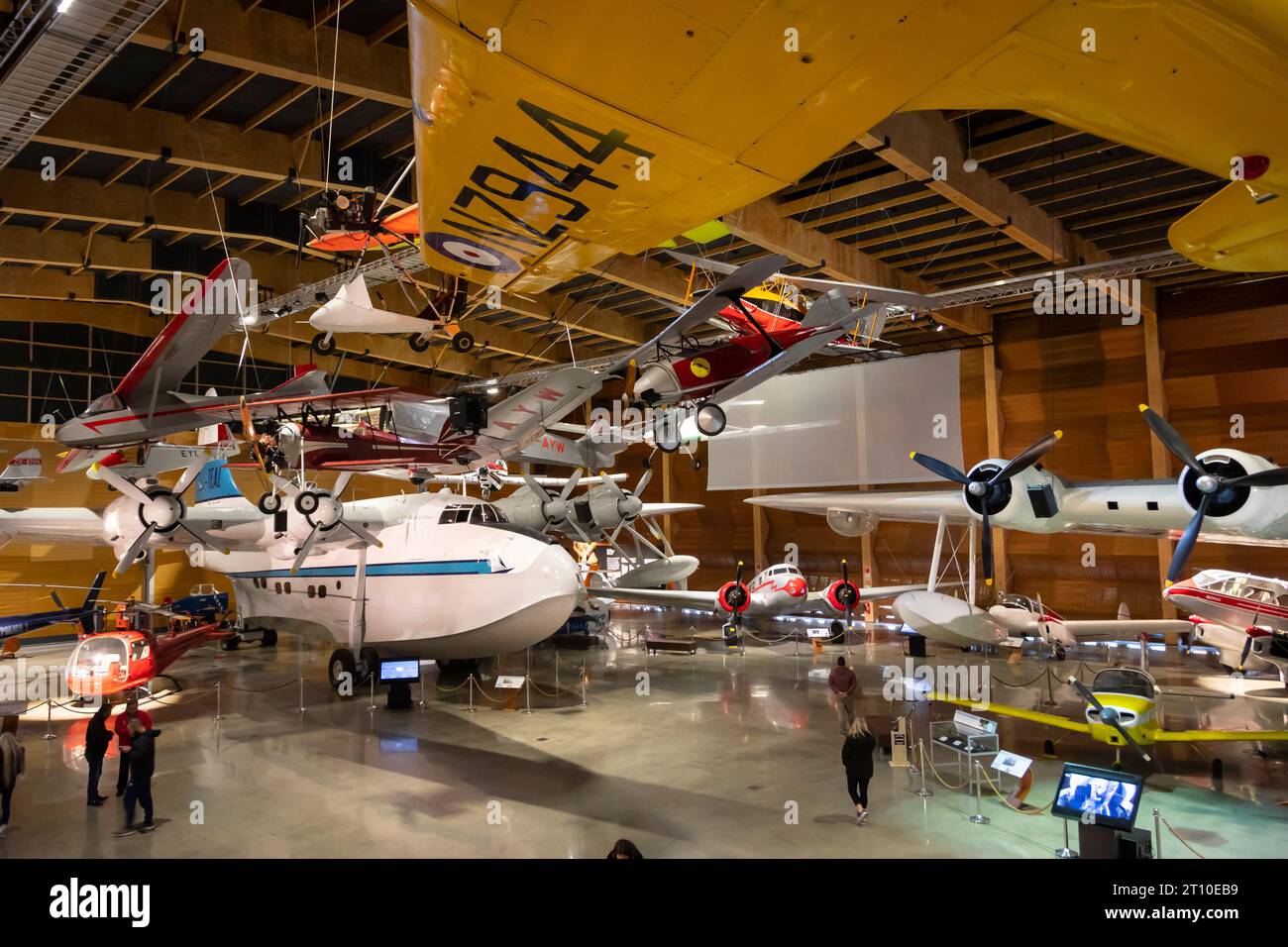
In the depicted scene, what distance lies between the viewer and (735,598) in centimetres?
1677

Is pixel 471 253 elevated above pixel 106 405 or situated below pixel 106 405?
above

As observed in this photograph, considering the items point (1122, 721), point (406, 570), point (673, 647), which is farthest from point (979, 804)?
point (673, 647)

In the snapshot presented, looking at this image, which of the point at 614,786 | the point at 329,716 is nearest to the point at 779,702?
the point at 614,786

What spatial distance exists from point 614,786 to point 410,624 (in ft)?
19.8

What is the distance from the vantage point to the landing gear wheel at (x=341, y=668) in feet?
43.3

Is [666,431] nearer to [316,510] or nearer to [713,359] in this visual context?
[713,359]

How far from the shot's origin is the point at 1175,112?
2.41 metres

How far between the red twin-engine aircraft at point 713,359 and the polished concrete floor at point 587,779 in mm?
4151

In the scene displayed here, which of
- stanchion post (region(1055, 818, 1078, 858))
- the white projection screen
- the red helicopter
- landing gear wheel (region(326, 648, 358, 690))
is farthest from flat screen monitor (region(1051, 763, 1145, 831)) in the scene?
the red helicopter

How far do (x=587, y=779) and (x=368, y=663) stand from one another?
6.48 metres

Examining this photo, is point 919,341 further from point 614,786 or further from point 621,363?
point 614,786

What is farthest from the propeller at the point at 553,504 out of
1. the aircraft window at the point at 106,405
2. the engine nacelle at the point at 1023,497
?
the engine nacelle at the point at 1023,497

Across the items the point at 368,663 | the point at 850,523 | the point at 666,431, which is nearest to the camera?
the point at 666,431

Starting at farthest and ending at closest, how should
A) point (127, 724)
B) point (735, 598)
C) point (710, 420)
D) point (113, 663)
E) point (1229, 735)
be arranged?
point (735, 598)
point (113, 663)
point (710, 420)
point (1229, 735)
point (127, 724)
